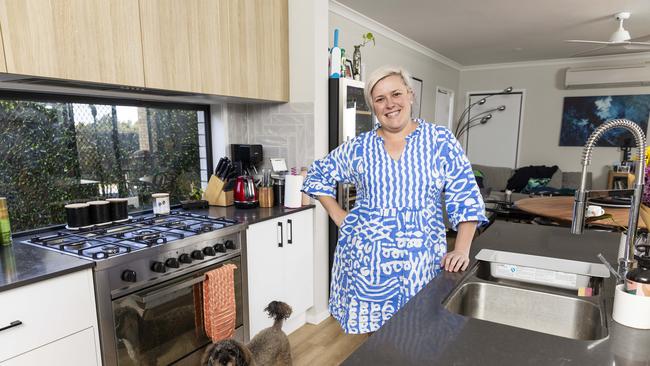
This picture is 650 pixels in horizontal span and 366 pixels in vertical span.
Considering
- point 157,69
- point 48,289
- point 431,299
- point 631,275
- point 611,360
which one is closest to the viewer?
point 611,360

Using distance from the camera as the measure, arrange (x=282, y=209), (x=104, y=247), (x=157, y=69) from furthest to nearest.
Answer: (x=282, y=209) → (x=157, y=69) → (x=104, y=247)

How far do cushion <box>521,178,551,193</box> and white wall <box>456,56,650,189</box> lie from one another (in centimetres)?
59

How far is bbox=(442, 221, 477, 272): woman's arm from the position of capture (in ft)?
4.03

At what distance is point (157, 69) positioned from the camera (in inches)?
70.9

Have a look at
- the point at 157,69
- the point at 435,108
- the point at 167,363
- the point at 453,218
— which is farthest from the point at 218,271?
the point at 435,108

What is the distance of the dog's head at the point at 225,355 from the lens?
1.44 m

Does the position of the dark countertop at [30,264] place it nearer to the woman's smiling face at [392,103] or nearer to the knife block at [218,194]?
the knife block at [218,194]

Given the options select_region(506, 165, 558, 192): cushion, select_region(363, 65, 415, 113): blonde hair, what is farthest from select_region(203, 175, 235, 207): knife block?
select_region(506, 165, 558, 192): cushion

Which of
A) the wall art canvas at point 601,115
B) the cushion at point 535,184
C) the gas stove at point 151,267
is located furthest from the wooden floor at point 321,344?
the wall art canvas at point 601,115

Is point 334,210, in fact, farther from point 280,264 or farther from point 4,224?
point 4,224

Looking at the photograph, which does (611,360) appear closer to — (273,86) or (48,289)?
(48,289)

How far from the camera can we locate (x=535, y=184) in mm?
5582

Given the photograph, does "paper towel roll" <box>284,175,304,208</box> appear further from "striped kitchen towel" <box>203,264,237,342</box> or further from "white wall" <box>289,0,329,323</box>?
"striped kitchen towel" <box>203,264,237,342</box>

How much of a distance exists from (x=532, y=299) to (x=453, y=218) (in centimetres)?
37
